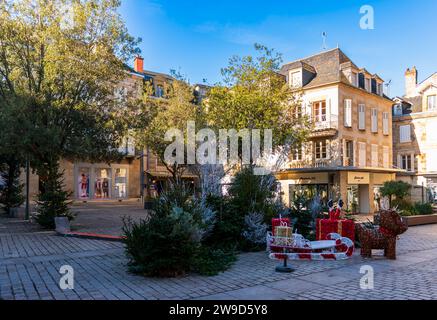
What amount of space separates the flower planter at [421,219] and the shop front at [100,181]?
25306mm

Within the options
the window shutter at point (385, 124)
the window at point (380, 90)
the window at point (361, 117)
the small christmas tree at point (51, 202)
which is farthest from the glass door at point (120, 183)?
the window at point (380, 90)

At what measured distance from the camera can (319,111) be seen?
31391 millimetres

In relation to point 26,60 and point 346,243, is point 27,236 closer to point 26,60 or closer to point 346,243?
point 26,60

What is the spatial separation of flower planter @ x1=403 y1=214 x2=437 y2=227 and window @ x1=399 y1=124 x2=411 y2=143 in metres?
23.6

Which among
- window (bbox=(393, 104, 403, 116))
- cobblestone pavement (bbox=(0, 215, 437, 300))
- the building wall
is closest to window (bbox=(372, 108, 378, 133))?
the building wall

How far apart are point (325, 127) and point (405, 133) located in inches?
649

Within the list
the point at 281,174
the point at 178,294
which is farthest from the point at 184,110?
the point at 178,294

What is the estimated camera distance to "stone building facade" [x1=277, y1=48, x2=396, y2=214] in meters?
29.1

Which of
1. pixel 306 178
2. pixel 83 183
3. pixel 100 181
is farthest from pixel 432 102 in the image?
pixel 83 183

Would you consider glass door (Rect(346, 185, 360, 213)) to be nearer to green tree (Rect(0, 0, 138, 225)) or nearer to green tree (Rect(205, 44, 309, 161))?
green tree (Rect(205, 44, 309, 161))

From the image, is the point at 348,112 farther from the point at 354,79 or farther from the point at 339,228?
the point at 339,228

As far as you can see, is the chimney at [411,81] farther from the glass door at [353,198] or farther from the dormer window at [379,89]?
the glass door at [353,198]

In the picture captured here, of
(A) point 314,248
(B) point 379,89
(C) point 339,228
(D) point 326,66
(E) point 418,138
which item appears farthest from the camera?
(E) point 418,138

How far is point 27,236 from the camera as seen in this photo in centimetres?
1330
